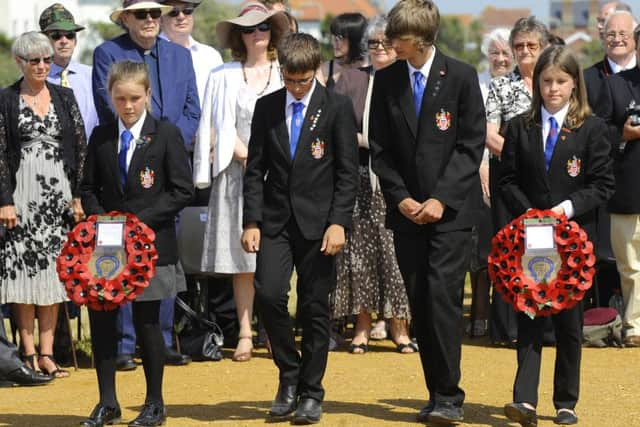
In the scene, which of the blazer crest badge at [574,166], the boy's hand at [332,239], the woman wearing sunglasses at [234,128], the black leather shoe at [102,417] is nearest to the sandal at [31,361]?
the woman wearing sunglasses at [234,128]

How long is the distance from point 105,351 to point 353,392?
1.85 meters

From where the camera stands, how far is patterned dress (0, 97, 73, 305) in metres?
10.4

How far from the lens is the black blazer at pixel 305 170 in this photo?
8461mm

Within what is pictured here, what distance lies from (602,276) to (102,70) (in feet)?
15.1

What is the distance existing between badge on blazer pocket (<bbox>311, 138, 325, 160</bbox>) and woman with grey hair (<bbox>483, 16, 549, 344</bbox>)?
284 centimetres

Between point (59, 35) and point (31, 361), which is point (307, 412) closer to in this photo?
point (31, 361)

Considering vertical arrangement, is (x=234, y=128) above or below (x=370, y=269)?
above

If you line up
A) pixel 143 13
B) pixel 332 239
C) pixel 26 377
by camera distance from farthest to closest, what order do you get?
pixel 143 13, pixel 26 377, pixel 332 239

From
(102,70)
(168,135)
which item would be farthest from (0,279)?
(168,135)

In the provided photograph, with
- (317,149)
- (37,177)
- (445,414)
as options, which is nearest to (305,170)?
(317,149)

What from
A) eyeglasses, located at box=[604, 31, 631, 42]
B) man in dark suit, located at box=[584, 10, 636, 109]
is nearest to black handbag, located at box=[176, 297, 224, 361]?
man in dark suit, located at box=[584, 10, 636, 109]

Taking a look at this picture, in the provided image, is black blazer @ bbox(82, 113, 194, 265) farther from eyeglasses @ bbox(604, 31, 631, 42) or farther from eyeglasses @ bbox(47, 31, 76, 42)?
eyeglasses @ bbox(604, 31, 631, 42)

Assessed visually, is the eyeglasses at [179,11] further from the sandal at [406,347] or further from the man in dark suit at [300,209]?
the man in dark suit at [300,209]

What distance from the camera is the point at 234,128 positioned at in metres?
11.0
